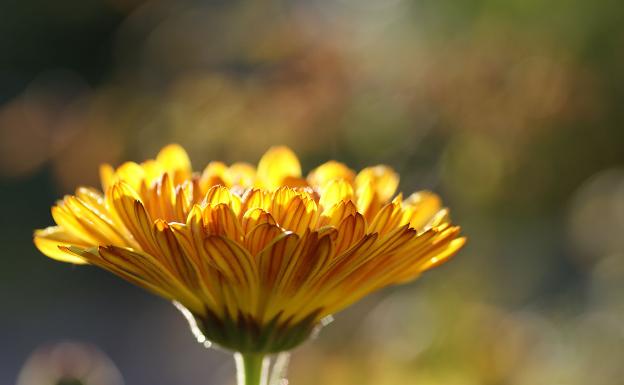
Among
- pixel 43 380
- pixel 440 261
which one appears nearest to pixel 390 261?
pixel 440 261

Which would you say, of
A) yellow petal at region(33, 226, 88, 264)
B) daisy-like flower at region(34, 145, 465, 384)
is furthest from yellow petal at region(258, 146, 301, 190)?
yellow petal at region(33, 226, 88, 264)

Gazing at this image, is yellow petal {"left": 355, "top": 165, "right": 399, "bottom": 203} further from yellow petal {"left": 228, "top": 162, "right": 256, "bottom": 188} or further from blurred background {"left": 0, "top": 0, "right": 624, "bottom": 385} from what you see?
blurred background {"left": 0, "top": 0, "right": 624, "bottom": 385}

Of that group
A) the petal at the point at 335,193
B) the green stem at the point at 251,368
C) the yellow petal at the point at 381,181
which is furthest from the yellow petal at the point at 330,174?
the green stem at the point at 251,368

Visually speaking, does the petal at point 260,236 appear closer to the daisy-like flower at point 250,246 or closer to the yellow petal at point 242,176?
the daisy-like flower at point 250,246

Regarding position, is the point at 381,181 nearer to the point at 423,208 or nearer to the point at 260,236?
the point at 423,208

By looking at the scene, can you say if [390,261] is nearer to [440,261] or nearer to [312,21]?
[440,261]

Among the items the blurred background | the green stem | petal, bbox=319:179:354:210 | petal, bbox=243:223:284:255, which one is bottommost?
the green stem

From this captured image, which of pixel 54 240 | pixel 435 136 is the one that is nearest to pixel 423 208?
pixel 54 240
